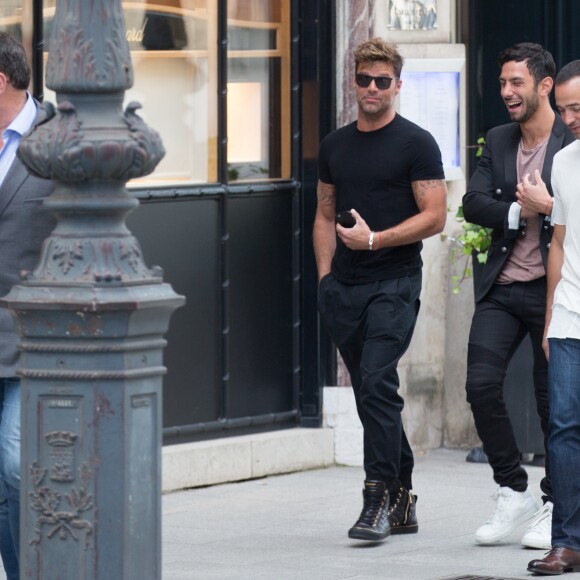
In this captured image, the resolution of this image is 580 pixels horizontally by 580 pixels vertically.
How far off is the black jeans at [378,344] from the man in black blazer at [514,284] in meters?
0.30

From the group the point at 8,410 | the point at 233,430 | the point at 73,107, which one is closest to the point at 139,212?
the point at 233,430

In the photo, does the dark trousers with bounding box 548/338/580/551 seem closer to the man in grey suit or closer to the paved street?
the paved street

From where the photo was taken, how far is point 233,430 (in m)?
8.77

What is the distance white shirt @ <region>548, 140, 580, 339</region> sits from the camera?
620cm

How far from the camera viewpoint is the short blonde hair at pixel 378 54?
705 centimetres

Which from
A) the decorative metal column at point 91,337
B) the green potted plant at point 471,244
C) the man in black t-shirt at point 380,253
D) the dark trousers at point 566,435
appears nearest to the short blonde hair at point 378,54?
the man in black t-shirt at point 380,253

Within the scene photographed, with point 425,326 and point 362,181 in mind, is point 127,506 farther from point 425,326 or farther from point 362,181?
point 425,326

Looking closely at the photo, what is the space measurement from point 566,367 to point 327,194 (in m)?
1.47

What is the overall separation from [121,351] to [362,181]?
2.99m

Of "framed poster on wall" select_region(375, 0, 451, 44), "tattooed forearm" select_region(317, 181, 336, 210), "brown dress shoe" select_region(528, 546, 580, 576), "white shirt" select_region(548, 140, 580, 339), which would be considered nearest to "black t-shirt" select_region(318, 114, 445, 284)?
"tattooed forearm" select_region(317, 181, 336, 210)

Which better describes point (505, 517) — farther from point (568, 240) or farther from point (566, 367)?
point (568, 240)

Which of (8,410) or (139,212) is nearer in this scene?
(8,410)

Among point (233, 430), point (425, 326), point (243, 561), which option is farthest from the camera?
point (425, 326)

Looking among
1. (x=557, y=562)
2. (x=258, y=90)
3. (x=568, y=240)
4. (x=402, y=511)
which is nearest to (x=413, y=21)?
(x=258, y=90)
